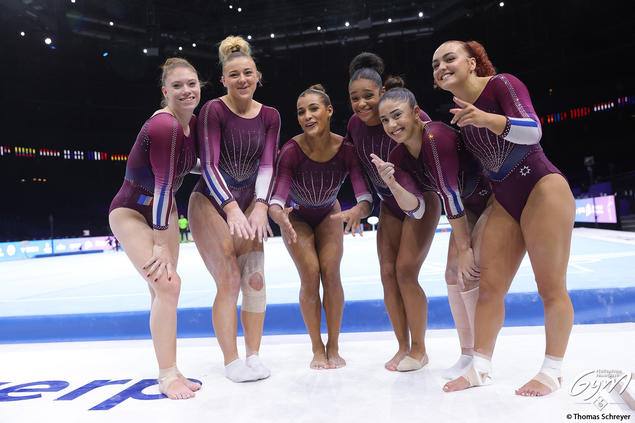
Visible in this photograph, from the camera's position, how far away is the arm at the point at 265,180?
276 centimetres

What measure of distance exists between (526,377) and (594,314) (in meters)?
2.00

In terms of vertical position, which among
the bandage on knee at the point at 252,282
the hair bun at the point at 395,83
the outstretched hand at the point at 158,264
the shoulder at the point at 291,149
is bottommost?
the bandage on knee at the point at 252,282

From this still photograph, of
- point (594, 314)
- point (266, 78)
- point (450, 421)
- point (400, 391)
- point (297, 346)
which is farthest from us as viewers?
point (266, 78)

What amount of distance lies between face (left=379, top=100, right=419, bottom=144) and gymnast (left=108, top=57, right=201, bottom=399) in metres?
1.11

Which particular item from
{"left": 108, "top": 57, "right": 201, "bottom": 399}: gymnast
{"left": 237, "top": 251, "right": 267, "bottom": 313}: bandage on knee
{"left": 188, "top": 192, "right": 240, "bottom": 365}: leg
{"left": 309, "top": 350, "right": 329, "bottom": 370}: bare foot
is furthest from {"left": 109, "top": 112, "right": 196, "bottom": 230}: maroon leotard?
{"left": 309, "top": 350, "right": 329, "bottom": 370}: bare foot

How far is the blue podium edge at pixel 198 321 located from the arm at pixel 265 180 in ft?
5.37

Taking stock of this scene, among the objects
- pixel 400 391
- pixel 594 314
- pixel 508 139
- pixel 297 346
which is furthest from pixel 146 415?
pixel 594 314

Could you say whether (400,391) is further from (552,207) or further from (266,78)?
(266,78)

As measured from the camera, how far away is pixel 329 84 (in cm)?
1744

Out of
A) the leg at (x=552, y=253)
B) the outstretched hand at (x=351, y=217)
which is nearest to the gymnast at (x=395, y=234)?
the outstretched hand at (x=351, y=217)

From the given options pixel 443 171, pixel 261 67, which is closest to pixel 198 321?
pixel 443 171

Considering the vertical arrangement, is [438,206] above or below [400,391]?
above

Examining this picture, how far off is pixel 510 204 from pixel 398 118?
76cm

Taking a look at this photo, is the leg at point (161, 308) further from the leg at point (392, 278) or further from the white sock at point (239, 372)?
the leg at point (392, 278)
